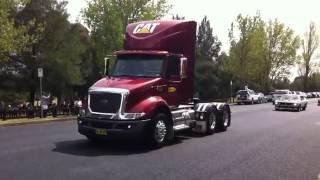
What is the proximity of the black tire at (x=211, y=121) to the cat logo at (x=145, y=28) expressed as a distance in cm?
445

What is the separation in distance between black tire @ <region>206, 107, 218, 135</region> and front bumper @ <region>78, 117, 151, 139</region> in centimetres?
541

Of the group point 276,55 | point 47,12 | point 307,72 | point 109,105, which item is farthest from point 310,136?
point 307,72

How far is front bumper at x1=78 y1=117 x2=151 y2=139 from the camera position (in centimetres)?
1517

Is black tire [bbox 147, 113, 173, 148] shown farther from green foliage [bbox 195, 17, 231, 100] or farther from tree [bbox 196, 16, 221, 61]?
tree [bbox 196, 16, 221, 61]

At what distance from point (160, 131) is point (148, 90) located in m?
1.31

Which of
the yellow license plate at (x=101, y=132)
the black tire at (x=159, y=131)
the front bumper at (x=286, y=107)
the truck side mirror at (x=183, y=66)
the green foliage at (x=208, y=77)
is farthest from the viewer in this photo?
the green foliage at (x=208, y=77)

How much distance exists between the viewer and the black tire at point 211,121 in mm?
20578

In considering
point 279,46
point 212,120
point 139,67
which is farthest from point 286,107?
point 279,46

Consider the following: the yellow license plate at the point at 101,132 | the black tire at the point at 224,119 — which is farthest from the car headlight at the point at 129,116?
the black tire at the point at 224,119

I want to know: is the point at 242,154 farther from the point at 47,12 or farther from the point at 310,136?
the point at 47,12

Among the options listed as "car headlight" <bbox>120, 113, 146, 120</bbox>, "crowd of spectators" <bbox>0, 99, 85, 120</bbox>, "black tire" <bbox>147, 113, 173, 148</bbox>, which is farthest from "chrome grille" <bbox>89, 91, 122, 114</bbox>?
"crowd of spectators" <bbox>0, 99, 85, 120</bbox>

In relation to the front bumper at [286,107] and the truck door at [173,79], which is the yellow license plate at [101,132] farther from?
the front bumper at [286,107]

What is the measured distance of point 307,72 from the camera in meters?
120

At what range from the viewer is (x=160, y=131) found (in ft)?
53.3
